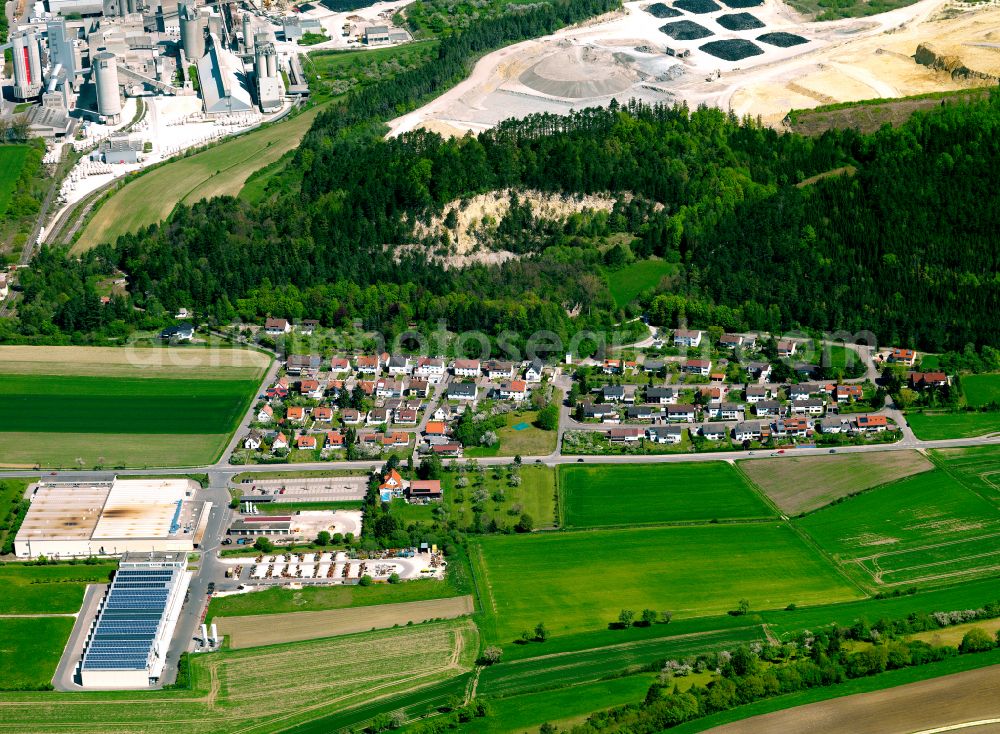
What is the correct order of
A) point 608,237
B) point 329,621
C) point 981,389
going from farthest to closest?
1. point 608,237
2. point 981,389
3. point 329,621

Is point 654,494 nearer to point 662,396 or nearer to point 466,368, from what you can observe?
point 662,396

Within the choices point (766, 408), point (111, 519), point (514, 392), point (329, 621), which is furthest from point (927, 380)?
point (111, 519)

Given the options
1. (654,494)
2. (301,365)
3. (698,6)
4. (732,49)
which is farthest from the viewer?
(698,6)

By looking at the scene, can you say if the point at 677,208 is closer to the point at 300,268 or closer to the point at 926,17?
the point at 300,268

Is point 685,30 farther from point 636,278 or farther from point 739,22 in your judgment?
point 636,278

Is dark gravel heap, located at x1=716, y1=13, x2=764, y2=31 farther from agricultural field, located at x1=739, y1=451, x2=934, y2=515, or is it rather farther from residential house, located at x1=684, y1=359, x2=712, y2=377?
agricultural field, located at x1=739, y1=451, x2=934, y2=515

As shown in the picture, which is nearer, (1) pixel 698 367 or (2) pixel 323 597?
(2) pixel 323 597

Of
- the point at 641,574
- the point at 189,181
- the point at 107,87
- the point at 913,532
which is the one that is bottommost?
the point at 913,532

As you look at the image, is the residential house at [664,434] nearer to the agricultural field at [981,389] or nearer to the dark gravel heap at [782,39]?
the agricultural field at [981,389]

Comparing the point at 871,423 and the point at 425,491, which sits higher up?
the point at 425,491
